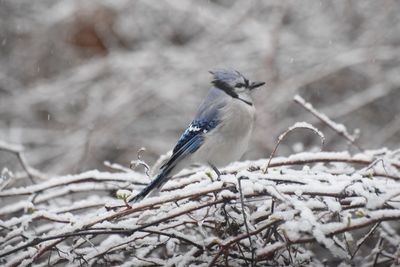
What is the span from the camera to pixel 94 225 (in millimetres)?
1987

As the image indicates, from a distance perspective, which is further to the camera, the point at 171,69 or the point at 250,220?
the point at 171,69

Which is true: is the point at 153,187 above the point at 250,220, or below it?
above

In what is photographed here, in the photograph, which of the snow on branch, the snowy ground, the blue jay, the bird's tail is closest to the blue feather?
the blue jay

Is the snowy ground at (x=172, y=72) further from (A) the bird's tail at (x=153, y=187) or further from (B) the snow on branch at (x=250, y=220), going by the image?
(B) the snow on branch at (x=250, y=220)

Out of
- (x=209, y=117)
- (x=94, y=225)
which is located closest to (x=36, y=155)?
(x=209, y=117)

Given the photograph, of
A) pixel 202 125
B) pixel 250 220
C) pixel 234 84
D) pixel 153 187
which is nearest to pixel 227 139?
pixel 202 125

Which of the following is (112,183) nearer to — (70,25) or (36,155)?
(36,155)

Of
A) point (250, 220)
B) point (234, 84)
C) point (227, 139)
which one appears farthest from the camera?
point (234, 84)

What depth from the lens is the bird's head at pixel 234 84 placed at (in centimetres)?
329

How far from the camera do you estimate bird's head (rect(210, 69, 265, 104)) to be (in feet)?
10.8

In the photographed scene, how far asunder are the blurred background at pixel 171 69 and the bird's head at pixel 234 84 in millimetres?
1931

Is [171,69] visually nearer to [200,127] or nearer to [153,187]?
[200,127]

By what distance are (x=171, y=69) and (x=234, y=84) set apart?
2985mm

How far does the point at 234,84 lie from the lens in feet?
10.9
